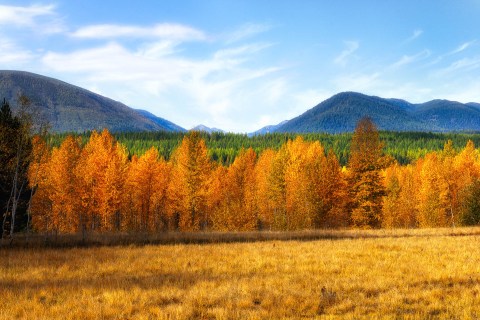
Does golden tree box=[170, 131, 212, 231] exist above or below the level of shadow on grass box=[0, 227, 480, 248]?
above

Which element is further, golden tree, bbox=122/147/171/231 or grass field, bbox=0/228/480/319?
golden tree, bbox=122/147/171/231

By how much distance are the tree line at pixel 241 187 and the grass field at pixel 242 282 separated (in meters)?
16.1

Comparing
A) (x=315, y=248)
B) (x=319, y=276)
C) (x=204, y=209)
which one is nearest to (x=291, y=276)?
(x=319, y=276)

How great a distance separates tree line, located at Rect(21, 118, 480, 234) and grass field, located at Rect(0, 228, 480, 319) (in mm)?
16071

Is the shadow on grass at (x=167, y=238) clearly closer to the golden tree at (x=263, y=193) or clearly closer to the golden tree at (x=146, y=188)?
the golden tree at (x=146, y=188)

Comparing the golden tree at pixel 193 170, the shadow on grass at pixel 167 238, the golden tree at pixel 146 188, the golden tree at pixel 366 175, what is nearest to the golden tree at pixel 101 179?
the golden tree at pixel 146 188

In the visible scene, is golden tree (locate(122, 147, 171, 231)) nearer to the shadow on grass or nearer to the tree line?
the tree line

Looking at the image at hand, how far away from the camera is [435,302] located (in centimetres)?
1083

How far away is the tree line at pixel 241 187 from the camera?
3984 cm

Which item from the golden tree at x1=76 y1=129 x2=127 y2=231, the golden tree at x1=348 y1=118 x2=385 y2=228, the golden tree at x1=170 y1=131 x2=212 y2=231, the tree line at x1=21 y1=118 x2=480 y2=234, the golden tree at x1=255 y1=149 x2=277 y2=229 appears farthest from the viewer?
Answer: the golden tree at x1=255 y1=149 x2=277 y2=229

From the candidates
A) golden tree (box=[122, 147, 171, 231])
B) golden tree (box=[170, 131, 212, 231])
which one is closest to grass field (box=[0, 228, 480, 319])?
golden tree (box=[170, 131, 212, 231])

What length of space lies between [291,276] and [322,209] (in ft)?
104

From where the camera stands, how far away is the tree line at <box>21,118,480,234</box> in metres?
39.8

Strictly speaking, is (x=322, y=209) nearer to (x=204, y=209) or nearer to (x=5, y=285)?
(x=204, y=209)
